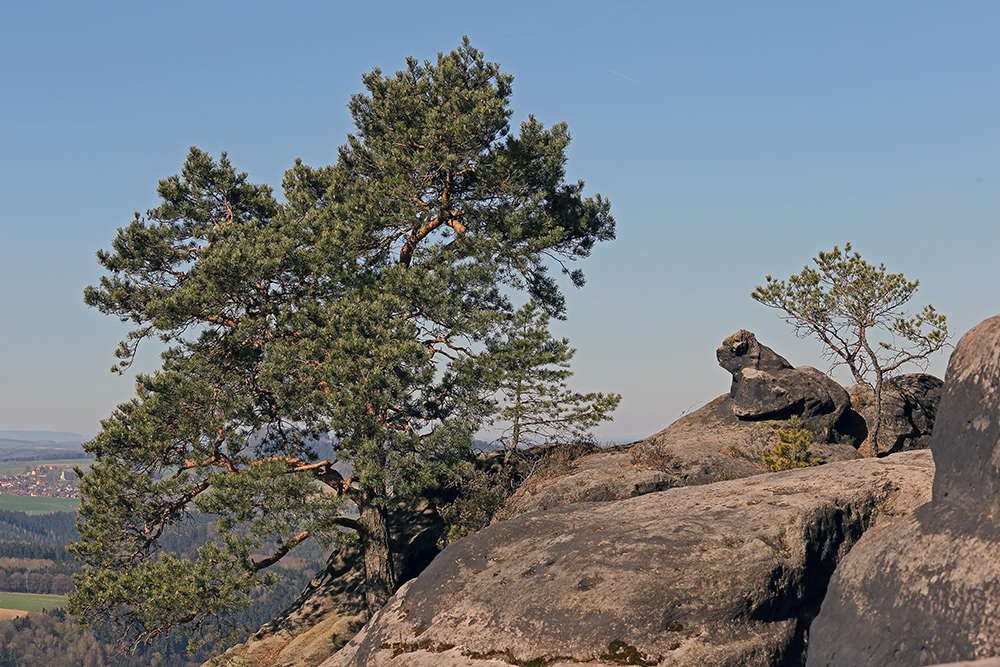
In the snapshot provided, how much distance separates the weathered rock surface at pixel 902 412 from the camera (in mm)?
28953

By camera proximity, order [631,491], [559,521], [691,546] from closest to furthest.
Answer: [691,546], [559,521], [631,491]

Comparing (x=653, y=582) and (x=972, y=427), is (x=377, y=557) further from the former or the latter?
(x=972, y=427)

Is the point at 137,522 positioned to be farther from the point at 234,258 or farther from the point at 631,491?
the point at 631,491

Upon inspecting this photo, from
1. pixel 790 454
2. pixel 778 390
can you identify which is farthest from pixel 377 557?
pixel 778 390

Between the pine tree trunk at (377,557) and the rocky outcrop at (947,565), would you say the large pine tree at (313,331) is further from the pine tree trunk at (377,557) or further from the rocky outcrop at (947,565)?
the rocky outcrop at (947,565)

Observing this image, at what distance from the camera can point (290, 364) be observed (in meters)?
21.2

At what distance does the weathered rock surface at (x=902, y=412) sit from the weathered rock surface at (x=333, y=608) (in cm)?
1643

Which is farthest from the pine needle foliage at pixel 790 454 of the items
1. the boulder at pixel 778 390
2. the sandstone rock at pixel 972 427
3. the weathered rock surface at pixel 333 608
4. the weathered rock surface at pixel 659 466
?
the sandstone rock at pixel 972 427

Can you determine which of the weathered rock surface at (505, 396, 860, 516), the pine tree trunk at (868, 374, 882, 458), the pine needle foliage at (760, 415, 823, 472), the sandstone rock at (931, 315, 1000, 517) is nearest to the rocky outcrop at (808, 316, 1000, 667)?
the sandstone rock at (931, 315, 1000, 517)

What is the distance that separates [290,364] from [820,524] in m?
14.1

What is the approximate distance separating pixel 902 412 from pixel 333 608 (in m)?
22.4

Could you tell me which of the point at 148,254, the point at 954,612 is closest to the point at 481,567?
the point at 954,612

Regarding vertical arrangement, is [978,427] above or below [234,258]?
below

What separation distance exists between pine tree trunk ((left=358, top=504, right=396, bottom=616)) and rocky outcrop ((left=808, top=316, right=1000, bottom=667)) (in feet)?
46.7
